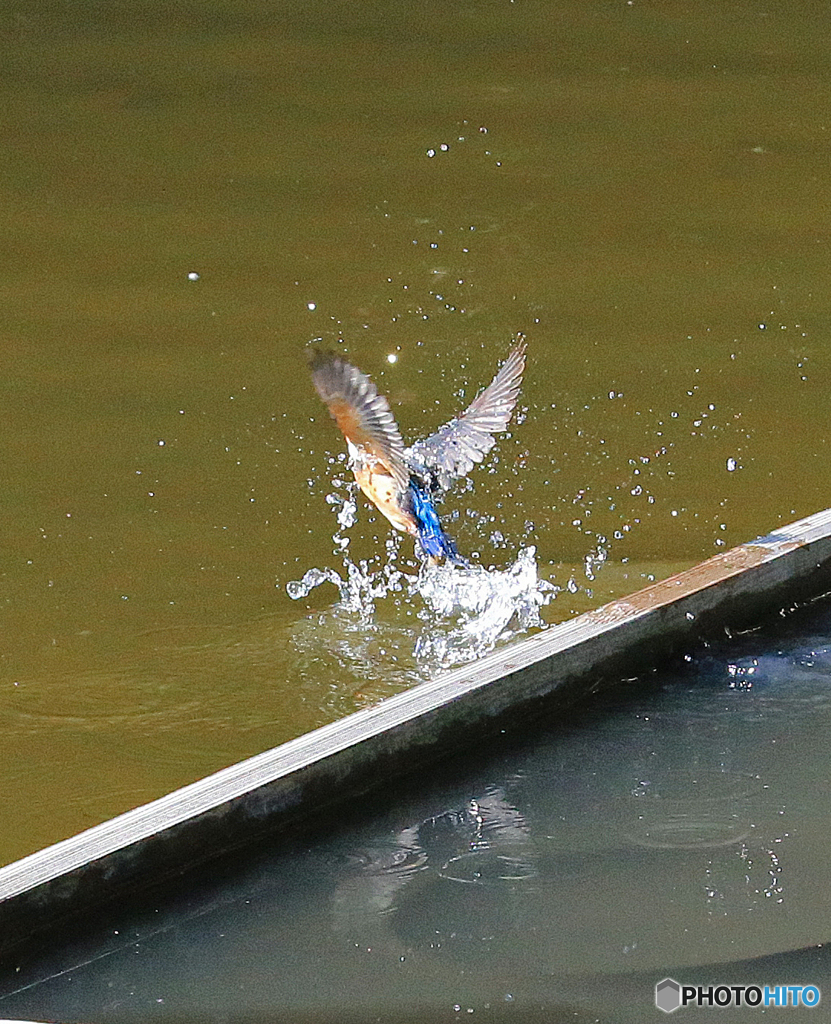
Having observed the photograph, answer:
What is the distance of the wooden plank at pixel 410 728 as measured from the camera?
1942mm

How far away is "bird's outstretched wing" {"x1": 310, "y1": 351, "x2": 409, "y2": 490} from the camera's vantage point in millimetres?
3189

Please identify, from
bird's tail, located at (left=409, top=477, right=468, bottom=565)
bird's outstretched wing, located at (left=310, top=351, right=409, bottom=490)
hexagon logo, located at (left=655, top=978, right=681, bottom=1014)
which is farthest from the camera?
bird's tail, located at (left=409, top=477, right=468, bottom=565)

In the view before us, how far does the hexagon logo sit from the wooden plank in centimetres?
52

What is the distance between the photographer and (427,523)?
3672 mm

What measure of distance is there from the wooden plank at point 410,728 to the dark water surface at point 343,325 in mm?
128

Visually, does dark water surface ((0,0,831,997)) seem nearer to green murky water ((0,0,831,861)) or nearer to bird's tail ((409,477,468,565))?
green murky water ((0,0,831,861))

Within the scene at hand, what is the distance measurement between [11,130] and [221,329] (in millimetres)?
2622

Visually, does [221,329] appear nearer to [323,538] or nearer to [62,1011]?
[323,538]

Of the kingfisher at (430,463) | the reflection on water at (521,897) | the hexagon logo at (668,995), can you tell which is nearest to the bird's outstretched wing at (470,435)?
the kingfisher at (430,463)

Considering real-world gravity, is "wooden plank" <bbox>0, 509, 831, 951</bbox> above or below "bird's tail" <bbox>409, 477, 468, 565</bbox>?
below

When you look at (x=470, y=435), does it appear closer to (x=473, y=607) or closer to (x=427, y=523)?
(x=427, y=523)

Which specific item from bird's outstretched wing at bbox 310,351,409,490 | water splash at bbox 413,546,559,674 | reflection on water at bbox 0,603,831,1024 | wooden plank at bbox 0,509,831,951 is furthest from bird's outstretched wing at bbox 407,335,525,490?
reflection on water at bbox 0,603,831,1024

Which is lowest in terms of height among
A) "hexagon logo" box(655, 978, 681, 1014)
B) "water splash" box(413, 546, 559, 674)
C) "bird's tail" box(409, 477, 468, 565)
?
"hexagon logo" box(655, 978, 681, 1014)

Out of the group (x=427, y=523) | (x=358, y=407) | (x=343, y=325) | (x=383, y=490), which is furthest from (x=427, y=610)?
(x=343, y=325)
